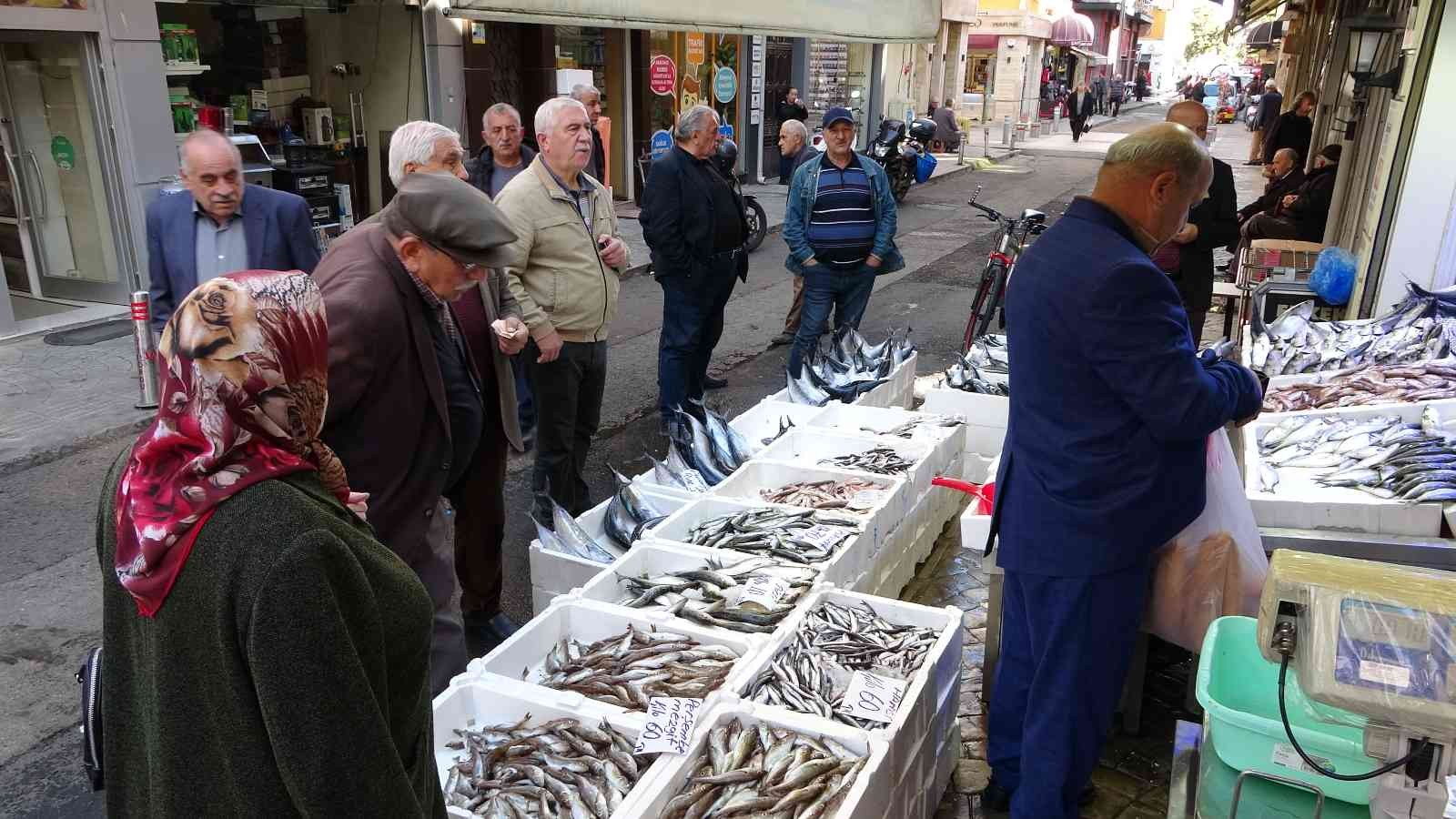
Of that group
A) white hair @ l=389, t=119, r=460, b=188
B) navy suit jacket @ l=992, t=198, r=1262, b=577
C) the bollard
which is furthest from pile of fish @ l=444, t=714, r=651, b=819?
the bollard

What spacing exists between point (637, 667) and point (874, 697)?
78cm

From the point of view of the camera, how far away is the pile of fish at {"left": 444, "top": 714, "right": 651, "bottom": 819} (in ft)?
9.07

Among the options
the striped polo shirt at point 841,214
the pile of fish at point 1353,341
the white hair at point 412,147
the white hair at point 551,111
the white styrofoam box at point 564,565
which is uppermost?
the white hair at point 551,111

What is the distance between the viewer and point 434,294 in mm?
2967

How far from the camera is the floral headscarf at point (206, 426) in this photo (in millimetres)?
1428

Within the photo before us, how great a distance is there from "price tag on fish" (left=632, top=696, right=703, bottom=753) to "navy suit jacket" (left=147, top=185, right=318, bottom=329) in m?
2.98

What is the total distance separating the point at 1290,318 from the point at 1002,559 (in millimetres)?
4033

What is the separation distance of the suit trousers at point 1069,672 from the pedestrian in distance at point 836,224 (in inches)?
155

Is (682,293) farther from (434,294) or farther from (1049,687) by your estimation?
(1049,687)

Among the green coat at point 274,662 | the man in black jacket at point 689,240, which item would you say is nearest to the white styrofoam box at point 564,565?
the man in black jacket at point 689,240

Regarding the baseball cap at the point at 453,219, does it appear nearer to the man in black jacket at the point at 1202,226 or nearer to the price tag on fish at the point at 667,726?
the price tag on fish at the point at 667,726

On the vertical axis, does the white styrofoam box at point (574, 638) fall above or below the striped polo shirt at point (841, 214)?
below

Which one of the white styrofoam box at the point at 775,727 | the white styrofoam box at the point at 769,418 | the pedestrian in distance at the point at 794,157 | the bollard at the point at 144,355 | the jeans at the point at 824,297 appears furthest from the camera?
the pedestrian in distance at the point at 794,157

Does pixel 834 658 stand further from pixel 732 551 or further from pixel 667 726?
pixel 732 551
